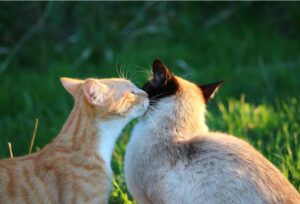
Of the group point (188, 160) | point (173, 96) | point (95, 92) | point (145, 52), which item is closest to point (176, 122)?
point (173, 96)

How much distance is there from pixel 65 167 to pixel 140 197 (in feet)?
1.72

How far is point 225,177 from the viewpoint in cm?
368

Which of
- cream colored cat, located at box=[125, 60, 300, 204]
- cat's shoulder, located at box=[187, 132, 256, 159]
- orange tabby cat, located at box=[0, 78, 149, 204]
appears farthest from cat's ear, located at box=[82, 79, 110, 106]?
cat's shoulder, located at box=[187, 132, 256, 159]

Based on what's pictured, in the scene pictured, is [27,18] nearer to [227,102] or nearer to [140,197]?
[227,102]

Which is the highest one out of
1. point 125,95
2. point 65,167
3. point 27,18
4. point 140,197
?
point 27,18

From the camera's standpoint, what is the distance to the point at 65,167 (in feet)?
13.0

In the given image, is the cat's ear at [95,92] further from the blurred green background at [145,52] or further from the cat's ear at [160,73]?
the blurred green background at [145,52]

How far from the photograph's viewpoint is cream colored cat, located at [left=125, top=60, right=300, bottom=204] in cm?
365

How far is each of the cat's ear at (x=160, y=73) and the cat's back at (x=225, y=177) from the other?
0.55 metres

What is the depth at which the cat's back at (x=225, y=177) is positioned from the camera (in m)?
3.62

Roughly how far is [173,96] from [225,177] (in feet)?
2.61

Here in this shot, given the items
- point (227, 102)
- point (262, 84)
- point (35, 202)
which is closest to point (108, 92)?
point (35, 202)

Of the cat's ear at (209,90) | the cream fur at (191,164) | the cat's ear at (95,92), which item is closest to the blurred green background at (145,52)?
the cat's ear at (209,90)

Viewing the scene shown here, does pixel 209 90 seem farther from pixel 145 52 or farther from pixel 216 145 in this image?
pixel 145 52
